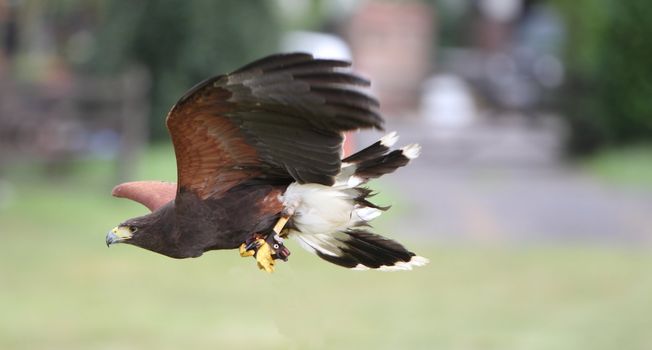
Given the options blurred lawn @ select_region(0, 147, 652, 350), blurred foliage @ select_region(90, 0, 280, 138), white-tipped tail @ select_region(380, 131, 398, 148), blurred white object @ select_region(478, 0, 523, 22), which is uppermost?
blurred white object @ select_region(478, 0, 523, 22)

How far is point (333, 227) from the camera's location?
148 inches

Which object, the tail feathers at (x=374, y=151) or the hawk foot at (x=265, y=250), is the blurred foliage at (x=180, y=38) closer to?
the tail feathers at (x=374, y=151)

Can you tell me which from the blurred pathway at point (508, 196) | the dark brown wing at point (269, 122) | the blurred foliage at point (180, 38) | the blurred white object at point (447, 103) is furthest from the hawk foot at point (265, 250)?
the blurred white object at point (447, 103)

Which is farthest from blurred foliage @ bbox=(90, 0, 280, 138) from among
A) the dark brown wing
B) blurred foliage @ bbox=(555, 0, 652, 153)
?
the dark brown wing

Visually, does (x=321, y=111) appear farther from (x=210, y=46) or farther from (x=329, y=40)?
(x=329, y=40)

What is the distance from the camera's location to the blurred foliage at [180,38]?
14.3 metres

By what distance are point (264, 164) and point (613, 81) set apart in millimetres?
12604

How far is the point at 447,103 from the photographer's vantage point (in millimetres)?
22609

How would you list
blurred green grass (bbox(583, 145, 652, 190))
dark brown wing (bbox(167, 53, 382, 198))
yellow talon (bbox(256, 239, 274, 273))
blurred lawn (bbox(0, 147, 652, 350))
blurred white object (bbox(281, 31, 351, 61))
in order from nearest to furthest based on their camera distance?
dark brown wing (bbox(167, 53, 382, 198)) < yellow talon (bbox(256, 239, 274, 273)) < blurred lawn (bbox(0, 147, 652, 350)) < blurred green grass (bbox(583, 145, 652, 190)) < blurred white object (bbox(281, 31, 351, 61))

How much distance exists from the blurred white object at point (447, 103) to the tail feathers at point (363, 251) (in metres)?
15.7

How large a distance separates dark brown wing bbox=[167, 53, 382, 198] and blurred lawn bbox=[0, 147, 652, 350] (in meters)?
3.03

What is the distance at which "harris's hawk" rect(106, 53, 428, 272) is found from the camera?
3.33 meters

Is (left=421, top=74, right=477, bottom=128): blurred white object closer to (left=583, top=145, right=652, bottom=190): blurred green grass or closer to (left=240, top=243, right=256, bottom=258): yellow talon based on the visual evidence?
(left=583, top=145, right=652, bottom=190): blurred green grass

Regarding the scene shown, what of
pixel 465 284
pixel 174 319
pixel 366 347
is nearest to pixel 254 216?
pixel 366 347
